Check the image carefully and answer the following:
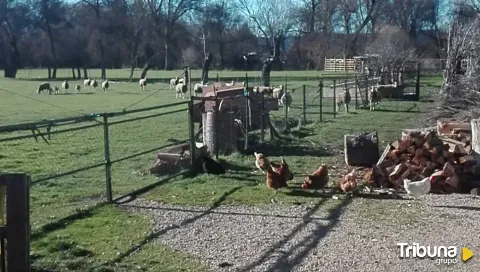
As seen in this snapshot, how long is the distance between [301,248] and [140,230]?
196 cm

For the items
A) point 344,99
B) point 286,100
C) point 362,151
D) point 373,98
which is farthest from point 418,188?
point 373,98

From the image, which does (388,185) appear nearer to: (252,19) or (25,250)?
(25,250)

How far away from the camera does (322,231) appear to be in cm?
845

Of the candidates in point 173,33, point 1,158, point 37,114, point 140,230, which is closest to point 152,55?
point 173,33

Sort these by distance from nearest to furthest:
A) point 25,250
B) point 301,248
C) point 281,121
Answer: point 25,250
point 301,248
point 281,121

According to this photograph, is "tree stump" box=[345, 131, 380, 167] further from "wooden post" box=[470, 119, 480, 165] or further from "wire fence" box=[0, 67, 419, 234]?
"wire fence" box=[0, 67, 419, 234]

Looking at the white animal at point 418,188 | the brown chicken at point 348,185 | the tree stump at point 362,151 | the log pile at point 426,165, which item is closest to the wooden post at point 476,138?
the log pile at point 426,165

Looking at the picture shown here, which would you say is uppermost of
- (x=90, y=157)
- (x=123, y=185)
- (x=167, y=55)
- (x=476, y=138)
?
(x=167, y=55)

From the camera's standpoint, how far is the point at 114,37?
97.6m

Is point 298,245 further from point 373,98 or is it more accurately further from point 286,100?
point 373,98

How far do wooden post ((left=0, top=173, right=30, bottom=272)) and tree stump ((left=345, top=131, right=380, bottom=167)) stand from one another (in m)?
8.54

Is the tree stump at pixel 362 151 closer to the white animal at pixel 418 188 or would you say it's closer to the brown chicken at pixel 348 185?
the brown chicken at pixel 348 185

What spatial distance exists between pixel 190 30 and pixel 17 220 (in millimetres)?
98216

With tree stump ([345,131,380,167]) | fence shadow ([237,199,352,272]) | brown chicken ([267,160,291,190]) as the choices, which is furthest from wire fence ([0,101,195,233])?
tree stump ([345,131,380,167])
